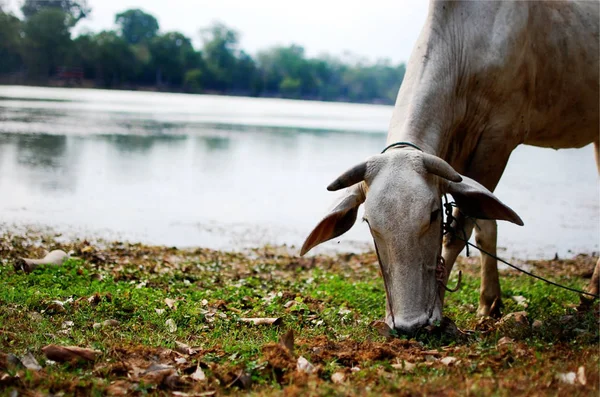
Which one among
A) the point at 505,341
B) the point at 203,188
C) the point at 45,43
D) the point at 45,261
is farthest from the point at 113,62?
the point at 505,341

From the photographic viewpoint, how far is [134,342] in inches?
198

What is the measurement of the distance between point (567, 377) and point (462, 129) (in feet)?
10.3

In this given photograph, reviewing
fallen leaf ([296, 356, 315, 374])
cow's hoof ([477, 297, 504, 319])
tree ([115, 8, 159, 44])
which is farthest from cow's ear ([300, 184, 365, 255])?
tree ([115, 8, 159, 44])

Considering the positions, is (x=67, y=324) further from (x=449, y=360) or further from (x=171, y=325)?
(x=449, y=360)

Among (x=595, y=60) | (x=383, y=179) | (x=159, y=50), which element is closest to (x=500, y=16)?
(x=595, y=60)

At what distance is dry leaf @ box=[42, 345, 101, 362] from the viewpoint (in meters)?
4.39

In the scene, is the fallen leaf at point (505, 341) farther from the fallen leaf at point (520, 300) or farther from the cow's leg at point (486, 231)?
the fallen leaf at point (520, 300)

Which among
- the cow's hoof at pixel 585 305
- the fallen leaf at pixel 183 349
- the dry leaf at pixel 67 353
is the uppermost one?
the cow's hoof at pixel 585 305

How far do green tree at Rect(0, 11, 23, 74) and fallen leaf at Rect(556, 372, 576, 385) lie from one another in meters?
74.2

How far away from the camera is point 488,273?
7.32 metres

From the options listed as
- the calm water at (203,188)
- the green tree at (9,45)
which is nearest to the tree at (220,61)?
the green tree at (9,45)

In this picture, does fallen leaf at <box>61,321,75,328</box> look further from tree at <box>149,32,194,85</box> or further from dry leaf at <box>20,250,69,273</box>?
tree at <box>149,32,194,85</box>

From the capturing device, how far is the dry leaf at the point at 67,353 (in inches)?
173

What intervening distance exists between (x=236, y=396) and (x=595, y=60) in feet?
17.8
